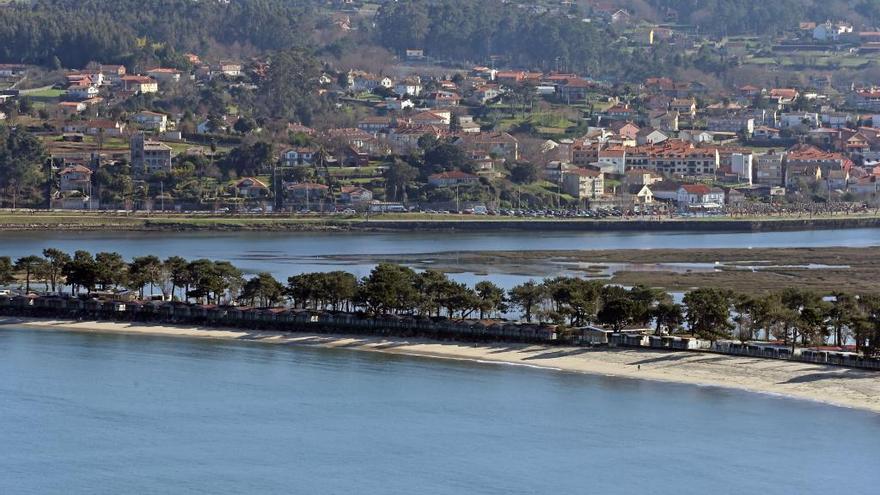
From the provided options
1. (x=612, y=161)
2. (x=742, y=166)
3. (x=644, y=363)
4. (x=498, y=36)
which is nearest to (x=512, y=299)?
(x=644, y=363)

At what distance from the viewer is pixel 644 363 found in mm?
31547

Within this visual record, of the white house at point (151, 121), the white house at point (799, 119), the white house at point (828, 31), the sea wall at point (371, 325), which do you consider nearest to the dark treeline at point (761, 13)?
the white house at point (828, 31)

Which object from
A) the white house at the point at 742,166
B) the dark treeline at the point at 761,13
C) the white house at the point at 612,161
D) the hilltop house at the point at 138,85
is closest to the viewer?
the white house at the point at 612,161

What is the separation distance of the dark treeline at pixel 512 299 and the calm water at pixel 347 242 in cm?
824

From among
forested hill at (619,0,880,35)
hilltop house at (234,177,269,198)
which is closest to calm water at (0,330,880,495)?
hilltop house at (234,177,269,198)

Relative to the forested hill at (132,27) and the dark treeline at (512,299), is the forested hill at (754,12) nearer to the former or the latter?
the forested hill at (132,27)

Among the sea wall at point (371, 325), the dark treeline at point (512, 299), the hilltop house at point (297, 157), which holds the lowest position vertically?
the sea wall at point (371, 325)

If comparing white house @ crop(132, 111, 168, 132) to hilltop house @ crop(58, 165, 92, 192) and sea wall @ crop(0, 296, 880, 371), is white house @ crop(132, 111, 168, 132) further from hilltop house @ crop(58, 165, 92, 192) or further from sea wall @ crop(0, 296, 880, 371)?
sea wall @ crop(0, 296, 880, 371)

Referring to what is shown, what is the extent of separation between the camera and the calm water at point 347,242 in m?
50.6

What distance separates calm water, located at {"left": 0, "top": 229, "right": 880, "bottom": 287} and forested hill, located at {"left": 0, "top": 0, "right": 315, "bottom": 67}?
1391 inches

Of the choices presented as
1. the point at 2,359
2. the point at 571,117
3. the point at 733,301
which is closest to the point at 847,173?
the point at 571,117

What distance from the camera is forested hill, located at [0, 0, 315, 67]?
9300cm

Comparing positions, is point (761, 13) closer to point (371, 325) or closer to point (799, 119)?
point (799, 119)

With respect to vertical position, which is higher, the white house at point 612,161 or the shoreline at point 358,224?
the white house at point 612,161
